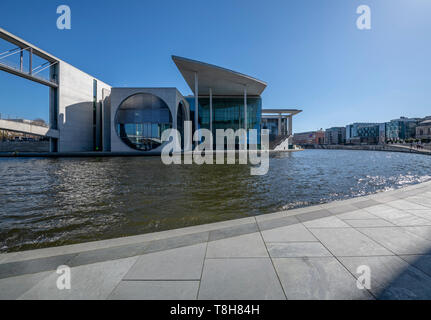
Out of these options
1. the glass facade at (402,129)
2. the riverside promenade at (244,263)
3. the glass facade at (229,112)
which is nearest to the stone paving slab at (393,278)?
the riverside promenade at (244,263)

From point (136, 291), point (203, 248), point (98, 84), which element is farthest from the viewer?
point (98, 84)

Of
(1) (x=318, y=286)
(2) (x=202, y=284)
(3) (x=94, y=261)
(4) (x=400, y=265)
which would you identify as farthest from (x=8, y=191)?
(4) (x=400, y=265)

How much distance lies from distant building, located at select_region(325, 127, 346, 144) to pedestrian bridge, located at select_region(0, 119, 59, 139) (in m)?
178

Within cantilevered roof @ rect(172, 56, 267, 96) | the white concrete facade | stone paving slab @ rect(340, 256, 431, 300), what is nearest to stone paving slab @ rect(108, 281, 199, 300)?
stone paving slab @ rect(340, 256, 431, 300)

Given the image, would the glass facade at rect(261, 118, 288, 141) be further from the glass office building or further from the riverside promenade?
the riverside promenade

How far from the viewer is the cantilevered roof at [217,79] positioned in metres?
34.9

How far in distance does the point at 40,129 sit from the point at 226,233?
4087cm

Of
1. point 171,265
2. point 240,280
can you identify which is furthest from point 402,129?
point 171,265

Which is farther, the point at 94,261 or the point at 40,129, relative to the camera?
the point at 40,129

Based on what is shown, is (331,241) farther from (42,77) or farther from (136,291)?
(42,77)

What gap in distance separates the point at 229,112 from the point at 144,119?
2378 centimetres

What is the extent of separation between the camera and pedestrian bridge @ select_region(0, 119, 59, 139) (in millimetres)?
29347

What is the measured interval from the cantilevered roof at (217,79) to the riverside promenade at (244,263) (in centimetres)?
3539

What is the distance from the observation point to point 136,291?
6.72 ft
